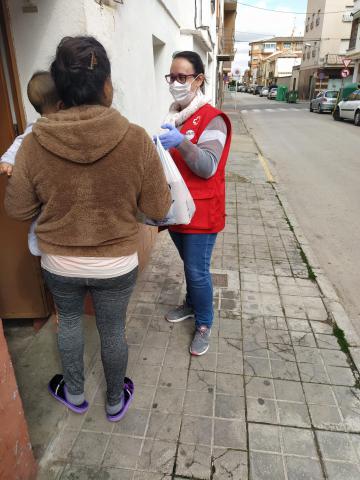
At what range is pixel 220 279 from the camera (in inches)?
152

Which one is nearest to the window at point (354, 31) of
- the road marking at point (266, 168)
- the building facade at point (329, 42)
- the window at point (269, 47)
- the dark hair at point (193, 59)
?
the building facade at point (329, 42)

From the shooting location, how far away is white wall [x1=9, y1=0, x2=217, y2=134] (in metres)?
2.44

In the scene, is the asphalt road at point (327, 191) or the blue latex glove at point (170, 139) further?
the asphalt road at point (327, 191)

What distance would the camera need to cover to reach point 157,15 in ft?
14.6

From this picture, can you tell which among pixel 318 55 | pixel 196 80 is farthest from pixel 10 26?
pixel 318 55

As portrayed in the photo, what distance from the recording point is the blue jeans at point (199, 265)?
97.7 inches

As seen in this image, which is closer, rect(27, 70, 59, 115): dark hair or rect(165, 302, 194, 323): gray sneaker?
rect(27, 70, 59, 115): dark hair

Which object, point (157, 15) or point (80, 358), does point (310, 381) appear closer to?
point (80, 358)

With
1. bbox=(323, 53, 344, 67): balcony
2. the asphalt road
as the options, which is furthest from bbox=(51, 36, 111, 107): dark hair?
bbox=(323, 53, 344, 67): balcony

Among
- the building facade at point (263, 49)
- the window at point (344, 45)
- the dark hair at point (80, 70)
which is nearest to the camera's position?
the dark hair at point (80, 70)

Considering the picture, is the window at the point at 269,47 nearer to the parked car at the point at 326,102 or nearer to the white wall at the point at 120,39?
the parked car at the point at 326,102

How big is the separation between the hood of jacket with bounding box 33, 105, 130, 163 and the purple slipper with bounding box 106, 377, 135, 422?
4.88 ft

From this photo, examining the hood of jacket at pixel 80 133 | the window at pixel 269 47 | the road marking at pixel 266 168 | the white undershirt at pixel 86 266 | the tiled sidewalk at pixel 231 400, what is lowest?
the road marking at pixel 266 168

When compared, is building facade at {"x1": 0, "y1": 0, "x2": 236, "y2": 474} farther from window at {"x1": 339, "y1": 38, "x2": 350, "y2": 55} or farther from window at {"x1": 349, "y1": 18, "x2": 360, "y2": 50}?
window at {"x1": 339, "y1": 38, "x2": 350, "y2": 55}
